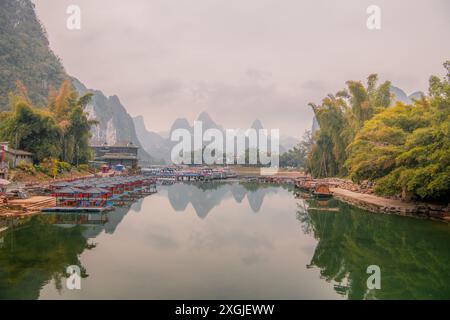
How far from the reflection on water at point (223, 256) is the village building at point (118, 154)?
36748 millimetres

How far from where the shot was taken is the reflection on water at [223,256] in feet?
33.2

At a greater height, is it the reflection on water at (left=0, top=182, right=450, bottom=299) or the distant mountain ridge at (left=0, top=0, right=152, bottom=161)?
the distant mountain ridge at (left=0, top=0, right=152, bottom=161)

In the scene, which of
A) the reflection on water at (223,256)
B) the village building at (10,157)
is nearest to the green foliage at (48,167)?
the village building at (10,157)

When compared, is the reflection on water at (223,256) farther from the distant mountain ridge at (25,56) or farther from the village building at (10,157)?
the distant mountain ridge at (25,56)

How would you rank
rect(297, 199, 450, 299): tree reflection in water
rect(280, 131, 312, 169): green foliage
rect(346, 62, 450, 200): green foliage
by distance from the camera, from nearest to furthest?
rect(297, 199, 450, 299): tree reflection in water → rect(346, 62, 450, 200): green foliage → rect(280, 131, 312, 169): green foliage

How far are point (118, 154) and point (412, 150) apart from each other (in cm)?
5083

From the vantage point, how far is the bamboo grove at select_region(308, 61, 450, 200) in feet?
65.4

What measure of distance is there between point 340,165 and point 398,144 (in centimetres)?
2227

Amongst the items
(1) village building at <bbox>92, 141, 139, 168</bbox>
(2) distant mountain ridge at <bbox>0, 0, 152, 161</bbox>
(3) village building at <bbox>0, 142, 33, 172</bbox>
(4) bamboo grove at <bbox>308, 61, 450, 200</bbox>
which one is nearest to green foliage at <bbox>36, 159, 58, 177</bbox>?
(3) village building at <bbox>0, 142, 33, 172</bbox>

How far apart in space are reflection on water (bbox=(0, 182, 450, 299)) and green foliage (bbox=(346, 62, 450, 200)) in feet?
7.64

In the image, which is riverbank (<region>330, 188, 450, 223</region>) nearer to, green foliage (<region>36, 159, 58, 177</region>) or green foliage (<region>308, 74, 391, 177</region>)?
green foliage (<region>308, 74, 391, 177</region>)

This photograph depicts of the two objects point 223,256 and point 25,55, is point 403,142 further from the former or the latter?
point 25,55
